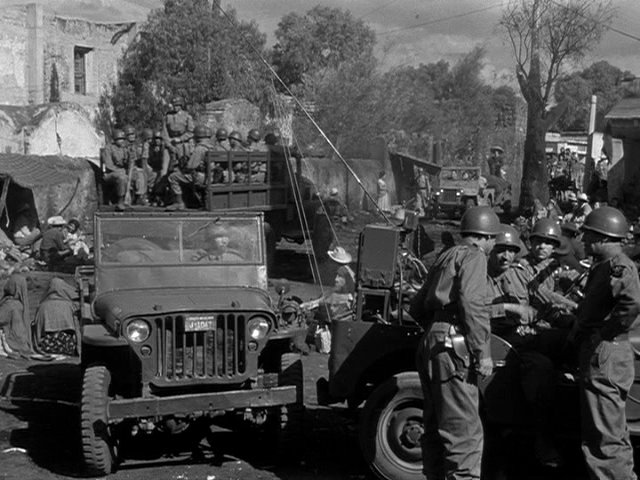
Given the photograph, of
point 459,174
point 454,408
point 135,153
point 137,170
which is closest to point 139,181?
point 137,170

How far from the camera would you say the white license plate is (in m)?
7.19

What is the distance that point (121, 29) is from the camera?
31281 mm

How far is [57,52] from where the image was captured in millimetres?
29672

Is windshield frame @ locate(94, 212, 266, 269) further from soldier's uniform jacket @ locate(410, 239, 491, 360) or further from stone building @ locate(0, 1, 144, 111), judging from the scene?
stone building @ locate(0, 1, 144, 111)

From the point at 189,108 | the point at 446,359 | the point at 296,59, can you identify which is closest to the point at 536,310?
the point at 446,359

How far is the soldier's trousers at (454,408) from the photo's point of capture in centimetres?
601

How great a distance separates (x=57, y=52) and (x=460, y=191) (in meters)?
12.1

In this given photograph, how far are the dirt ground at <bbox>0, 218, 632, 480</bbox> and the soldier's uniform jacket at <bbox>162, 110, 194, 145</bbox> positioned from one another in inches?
294

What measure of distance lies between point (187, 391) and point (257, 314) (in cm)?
74

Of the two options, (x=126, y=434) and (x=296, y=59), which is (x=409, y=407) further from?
(x=296, y=59)

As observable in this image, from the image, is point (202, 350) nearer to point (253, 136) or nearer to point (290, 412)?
point (290, 412)

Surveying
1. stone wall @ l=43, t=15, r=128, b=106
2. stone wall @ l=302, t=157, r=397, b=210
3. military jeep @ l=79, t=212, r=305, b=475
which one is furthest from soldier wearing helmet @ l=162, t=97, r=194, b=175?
stone wall @ l=43, t=15, r=128, b=106

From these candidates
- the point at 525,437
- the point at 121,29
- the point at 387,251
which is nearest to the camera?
the point at 525,437

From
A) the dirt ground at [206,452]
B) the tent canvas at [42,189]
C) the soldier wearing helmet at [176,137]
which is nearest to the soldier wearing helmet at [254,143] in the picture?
the soldier wearing helmet at [176,137]
